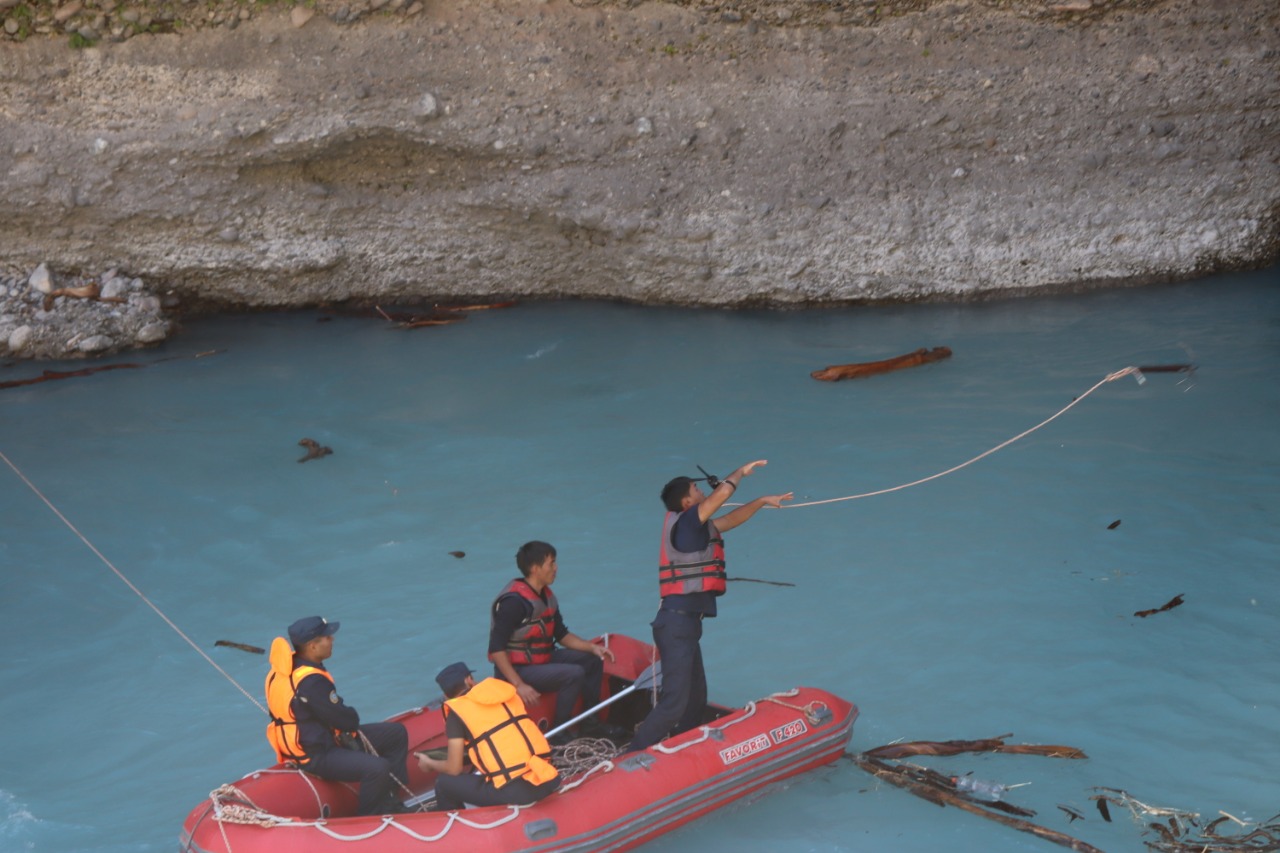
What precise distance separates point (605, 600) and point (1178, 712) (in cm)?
344

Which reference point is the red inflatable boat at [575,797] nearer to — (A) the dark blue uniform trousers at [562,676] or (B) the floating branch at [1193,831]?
(A) the dark blue uniform trousers at [562,676]

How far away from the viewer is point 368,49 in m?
11.6

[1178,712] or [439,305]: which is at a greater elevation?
[439,305]

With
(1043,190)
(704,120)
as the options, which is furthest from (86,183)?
(1043,190)

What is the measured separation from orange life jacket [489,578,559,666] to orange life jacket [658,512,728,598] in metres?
0.66

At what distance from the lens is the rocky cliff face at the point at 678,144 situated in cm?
1170

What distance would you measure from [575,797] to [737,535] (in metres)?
3.60

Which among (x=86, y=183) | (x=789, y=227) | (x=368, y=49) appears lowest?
(x=789, y=227)

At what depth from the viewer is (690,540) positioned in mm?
5684

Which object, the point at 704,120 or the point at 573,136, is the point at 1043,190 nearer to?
the point at 704,120

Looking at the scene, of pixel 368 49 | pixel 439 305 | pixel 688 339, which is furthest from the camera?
pixel 439 305

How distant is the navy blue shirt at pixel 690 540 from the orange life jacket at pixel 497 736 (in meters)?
0.99

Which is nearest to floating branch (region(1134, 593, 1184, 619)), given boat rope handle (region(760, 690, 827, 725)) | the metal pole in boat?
boat rope handle (region(760, 690, 827, 725))

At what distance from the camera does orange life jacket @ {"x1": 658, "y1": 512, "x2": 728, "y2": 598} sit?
567 centimetres
